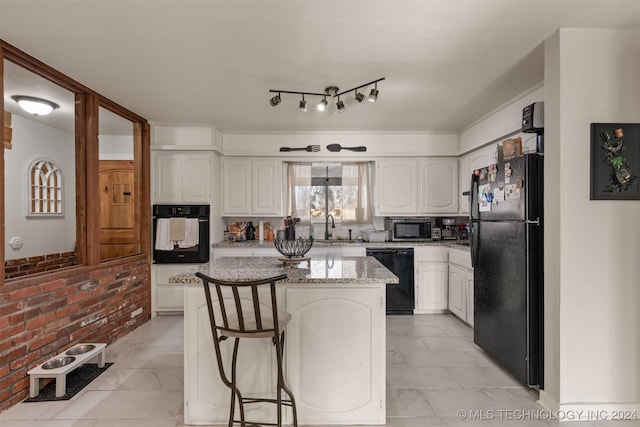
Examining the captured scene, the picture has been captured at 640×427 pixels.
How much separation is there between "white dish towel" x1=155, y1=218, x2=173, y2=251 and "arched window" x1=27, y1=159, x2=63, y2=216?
1662 mm

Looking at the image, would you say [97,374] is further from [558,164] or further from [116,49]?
[558,164]

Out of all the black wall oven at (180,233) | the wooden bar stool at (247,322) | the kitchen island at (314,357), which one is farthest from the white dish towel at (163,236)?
the wooden bar stool at (247,322)

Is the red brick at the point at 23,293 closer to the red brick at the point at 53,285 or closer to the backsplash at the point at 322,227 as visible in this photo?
the red brick at the point at 53,285

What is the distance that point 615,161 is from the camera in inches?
82.0

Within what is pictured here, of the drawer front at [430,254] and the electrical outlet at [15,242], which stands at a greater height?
the electrical outlet at [15,242]

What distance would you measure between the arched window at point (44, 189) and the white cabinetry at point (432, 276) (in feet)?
16.0

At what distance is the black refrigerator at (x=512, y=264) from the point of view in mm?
2332

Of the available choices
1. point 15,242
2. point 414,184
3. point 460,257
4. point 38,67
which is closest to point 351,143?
point 414,184

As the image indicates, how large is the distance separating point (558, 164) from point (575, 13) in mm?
Result: 865

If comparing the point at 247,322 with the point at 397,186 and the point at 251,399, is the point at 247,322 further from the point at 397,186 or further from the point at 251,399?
the point at 397,186

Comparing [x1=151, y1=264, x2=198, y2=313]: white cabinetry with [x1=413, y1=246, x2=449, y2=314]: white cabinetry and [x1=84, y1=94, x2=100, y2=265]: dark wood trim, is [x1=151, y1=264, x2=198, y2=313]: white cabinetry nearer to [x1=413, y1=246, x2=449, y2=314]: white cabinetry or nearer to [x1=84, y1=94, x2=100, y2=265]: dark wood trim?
[x1=84, y1=94, x2=100, y2=265]: dark wood trim

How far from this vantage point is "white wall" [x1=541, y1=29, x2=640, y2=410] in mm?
2092

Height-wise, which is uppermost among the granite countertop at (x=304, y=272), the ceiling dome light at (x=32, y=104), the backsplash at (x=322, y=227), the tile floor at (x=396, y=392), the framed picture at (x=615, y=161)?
the ceiling dome light at (x=32, y=104)

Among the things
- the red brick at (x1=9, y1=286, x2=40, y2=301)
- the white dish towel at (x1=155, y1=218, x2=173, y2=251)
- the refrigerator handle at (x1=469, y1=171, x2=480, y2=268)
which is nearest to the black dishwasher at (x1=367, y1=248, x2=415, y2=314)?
the refrigerator handle at (x1=469, y1=171, x2=480, y2=268)
